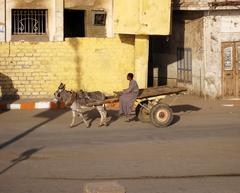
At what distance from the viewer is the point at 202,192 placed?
1064 centimetres

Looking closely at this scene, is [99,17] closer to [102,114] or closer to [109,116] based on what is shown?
[109,116]

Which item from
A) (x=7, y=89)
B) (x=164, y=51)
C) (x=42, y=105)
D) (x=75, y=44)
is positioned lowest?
(x=42, y=105)

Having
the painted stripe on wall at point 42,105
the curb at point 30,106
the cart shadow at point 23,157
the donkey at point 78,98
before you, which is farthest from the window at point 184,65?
the cart shadow at point 23,157

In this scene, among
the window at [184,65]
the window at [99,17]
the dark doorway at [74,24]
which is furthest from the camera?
the window at [184,65]

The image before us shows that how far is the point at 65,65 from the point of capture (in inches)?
901

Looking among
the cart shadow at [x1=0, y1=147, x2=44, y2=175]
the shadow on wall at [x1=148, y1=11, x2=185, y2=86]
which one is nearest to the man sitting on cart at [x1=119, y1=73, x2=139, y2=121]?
the cart shadow at [x1=0, y1=147, x2=44, y2=175]

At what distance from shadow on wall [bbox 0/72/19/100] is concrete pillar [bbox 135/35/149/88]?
14.2 feet

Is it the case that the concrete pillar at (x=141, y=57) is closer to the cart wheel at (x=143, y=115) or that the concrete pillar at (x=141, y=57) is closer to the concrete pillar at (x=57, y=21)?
the concrete pillar at (x=57, y=21)

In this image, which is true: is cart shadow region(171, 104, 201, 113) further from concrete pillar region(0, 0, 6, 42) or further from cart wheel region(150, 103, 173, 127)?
concrete pillar region(0, 0, 6, 42)

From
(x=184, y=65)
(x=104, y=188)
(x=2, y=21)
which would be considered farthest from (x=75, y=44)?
(x=104, y=188)

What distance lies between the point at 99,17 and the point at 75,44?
134cm

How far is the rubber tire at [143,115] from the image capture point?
710 inches

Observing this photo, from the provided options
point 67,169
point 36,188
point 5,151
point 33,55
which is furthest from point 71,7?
point 36,188

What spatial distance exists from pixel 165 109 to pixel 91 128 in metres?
2.06
